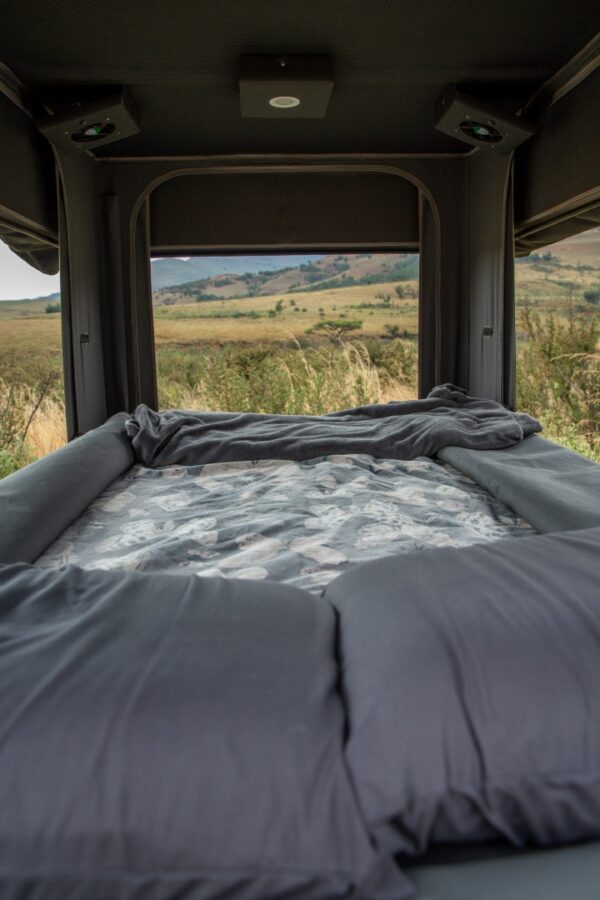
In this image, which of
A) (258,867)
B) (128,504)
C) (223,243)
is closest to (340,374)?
(223,243)

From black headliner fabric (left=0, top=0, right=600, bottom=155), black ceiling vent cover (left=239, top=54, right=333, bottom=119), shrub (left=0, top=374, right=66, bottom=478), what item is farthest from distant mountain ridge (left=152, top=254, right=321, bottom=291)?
black ceiling vent cover (left=239, top=54, right=333, bottom=119)

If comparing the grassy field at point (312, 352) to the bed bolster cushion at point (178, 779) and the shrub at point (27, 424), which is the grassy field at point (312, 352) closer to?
the shrub at point (27, 424)

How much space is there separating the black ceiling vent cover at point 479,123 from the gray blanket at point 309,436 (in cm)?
134

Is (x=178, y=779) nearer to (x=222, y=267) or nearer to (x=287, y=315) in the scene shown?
(x=222, y=267)

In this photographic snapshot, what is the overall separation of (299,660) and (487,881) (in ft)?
1.04

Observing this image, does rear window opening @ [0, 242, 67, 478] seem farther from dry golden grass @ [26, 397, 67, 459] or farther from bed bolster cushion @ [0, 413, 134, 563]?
bed bolster cushion @ [0, 413, 134, 563]

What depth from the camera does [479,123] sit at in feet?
10.8

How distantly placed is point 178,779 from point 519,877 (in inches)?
15.5

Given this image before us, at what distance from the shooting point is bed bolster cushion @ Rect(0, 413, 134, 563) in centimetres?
153

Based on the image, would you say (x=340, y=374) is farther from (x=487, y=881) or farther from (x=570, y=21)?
(x=487, y=881)

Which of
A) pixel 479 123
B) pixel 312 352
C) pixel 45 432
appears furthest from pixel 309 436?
pixel 312 352

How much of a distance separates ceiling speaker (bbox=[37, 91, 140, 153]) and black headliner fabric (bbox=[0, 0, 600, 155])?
0.09 metres

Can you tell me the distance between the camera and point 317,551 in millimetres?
1481

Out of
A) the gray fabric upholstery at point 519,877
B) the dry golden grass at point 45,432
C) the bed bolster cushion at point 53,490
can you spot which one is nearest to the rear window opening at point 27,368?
the dry golden grass at point 45,432
